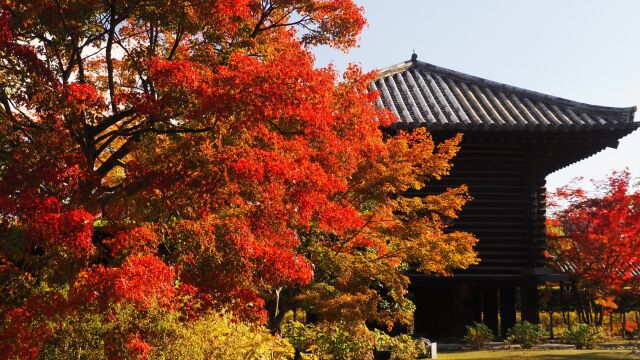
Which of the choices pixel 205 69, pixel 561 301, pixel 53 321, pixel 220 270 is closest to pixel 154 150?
pixel 205 69

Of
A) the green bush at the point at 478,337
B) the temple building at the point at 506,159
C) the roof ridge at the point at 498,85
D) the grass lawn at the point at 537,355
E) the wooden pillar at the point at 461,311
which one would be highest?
the roof ridge at the point at 498,85

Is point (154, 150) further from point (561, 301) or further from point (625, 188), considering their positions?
point (561, 301)

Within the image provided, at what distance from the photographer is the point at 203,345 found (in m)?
9.57

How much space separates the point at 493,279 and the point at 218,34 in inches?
458

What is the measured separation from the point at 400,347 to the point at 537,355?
11.5 feet

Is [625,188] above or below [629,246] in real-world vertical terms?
above

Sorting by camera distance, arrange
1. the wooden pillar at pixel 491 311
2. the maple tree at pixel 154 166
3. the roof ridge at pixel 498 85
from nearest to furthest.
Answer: the maple tree at pixel 154 166 → the roof ridge at pixel 498 85 → the wooden pillar at pixel 491 311

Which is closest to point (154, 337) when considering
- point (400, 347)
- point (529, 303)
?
point (400, 347)

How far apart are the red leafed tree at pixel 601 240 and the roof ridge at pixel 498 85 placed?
5975mm

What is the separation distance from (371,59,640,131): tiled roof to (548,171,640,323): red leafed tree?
6252 millimetres

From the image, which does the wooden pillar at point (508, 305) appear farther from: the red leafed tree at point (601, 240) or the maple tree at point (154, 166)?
the maple tree at point (154, 166)

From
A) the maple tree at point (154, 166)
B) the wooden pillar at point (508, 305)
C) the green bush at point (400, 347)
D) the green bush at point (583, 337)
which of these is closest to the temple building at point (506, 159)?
the green bush at point (583, 337)

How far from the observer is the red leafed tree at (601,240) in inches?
920

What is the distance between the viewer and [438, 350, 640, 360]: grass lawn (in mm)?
15805
